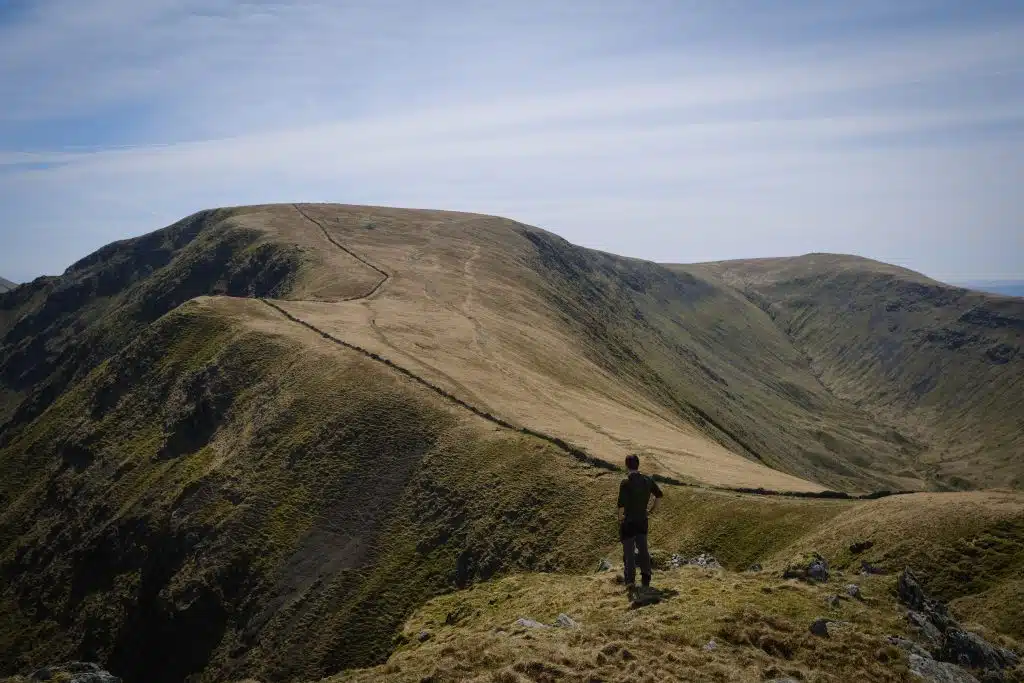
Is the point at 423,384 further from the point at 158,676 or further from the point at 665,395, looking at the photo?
the point at 665,395

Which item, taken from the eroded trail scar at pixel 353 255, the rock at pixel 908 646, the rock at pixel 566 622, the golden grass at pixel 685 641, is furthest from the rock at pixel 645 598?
the eroded trail scar at pixel 353 255

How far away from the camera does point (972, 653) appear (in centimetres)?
1931

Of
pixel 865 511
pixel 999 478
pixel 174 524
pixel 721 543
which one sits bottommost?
pixel 999 478

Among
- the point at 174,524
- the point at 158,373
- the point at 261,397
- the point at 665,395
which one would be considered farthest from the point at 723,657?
the point at 665,395

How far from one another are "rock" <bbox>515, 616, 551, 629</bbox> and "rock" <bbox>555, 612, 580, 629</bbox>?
362mm

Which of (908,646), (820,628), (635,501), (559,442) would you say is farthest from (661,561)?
(559,442)

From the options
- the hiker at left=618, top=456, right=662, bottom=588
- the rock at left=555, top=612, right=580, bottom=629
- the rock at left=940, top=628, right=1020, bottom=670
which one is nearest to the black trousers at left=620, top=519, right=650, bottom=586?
the hiker at left=618, top=456, right=662, bottom=588

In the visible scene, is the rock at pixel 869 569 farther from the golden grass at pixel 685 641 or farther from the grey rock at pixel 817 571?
the grey rock at pixel 817 571

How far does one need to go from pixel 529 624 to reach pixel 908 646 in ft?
34.8

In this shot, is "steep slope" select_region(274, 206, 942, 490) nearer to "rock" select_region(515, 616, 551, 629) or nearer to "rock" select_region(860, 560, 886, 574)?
"rock" select_region(860, 560, 886, 574)

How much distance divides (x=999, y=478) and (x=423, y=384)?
166906mm

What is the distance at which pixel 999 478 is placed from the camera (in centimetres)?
17450

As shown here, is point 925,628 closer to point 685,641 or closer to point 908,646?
point 908,646

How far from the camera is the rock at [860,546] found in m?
31.0
